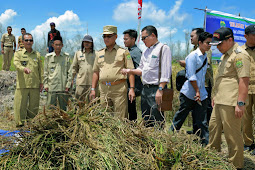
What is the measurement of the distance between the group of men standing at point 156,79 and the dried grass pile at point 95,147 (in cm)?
17

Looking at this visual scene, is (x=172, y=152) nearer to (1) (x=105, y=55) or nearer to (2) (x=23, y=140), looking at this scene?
(2) (x=23, y=140)

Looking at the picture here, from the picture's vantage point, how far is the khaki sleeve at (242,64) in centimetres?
240

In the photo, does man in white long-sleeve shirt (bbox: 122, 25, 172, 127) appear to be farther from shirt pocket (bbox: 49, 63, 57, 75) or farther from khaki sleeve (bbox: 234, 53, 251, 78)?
shirt pocket (bbox: 49, 63, 57, 75)

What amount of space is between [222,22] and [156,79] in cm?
418

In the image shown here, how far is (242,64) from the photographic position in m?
2.42

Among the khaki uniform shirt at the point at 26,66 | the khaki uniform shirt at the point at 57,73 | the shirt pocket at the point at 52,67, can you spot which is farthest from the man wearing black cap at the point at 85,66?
the khaki uniform shirt at the point at 26,66

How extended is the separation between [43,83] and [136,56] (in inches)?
91.4

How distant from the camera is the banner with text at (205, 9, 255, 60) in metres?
5.94

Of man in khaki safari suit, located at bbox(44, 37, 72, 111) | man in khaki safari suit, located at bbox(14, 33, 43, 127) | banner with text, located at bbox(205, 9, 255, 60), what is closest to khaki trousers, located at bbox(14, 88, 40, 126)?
man in khaki safari suit, located at bbox(14, 33, 43, 127)

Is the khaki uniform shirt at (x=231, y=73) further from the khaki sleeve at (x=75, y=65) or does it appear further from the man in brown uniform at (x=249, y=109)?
the khaki sleeve at (x=75, y=65)

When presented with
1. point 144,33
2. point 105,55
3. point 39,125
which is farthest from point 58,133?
point 105,55

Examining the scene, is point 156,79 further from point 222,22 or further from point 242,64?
point 222,22

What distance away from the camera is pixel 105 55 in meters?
3.64

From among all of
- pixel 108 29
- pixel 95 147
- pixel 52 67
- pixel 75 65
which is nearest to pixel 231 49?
pixel 108 29
